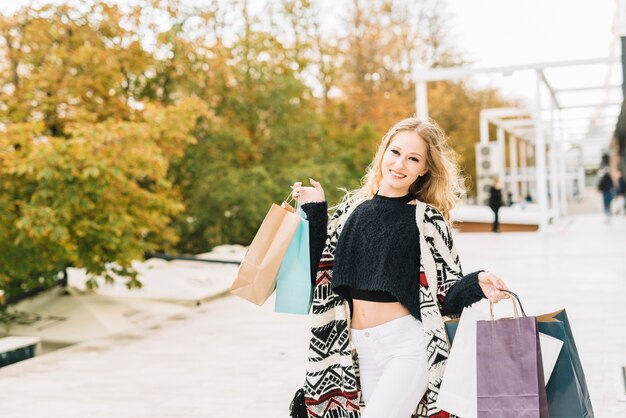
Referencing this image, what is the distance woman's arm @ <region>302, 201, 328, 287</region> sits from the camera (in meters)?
3.42

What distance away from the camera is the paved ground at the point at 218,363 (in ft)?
18.5

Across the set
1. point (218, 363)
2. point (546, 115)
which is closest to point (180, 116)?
point (218, 363)

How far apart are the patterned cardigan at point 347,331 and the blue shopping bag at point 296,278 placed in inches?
1.9

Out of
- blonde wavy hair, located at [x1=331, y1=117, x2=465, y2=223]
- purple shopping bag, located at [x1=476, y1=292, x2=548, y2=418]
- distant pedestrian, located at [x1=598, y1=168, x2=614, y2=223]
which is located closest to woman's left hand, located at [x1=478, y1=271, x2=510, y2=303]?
purple shopping bag, located at [x1=476, y1=292, x2=548, y2=418]

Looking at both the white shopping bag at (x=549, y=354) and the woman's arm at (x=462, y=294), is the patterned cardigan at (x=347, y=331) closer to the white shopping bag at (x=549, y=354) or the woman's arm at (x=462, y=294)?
the woman's arm at (x=462, y=294)

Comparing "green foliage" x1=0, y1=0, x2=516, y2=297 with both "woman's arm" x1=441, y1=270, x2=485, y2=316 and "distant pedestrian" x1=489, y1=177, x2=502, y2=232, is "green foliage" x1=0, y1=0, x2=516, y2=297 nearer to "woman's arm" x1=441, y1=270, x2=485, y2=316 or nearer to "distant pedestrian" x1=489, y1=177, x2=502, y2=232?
"distant pedestrian" x1=489, y1=177, x2=502, y2=232

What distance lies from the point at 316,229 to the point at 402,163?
1.63 ft

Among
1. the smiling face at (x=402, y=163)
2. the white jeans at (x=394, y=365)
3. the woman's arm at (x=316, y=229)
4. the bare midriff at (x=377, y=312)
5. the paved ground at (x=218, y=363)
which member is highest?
the smiling face at (x=402, y=163)

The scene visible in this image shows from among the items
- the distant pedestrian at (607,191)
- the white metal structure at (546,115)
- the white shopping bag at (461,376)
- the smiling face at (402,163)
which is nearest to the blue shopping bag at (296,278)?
the smiling face at (402,163)

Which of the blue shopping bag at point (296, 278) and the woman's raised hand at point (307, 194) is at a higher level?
the woman's raised hand at point (307, 194)

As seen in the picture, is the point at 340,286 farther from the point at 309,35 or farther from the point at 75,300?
the point at 309,35

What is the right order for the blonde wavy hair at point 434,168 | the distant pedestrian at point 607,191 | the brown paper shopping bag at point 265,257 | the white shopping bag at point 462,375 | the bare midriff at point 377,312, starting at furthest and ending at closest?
the distant pedestrian at point 607,191 → the brown paper shopping bag at point 265,257 → the blonde wavy hair at point 434,168 → the bare midriff at point 377,312 → the white shopping bag at point 462,375

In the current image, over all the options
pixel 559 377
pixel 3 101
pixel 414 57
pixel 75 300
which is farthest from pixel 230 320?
pixel 414 57

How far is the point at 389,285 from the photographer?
3.05m
